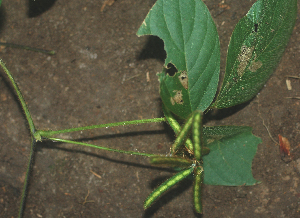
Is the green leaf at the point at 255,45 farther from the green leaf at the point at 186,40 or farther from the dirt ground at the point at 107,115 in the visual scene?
the dirt ground at the point at 107,115

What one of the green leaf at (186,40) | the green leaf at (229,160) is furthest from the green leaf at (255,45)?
the green leaf at (229,160)

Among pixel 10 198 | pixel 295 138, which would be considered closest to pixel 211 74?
pixel 295 138

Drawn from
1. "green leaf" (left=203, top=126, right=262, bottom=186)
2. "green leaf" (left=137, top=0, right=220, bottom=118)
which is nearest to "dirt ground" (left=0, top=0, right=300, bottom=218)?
"green leaf" (left=203, top=126, right=262, bottom=186)

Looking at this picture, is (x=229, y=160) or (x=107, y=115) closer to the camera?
(x=229, y=160)

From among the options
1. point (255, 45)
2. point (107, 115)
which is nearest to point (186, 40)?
point (255, 45)

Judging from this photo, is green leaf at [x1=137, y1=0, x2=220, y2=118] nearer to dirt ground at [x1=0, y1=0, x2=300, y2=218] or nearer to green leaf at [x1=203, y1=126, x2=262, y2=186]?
green leaf at [x1=203, y1=126, x2=262, y2=186]

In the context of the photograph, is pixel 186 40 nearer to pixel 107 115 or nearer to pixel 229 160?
pixel 229 160
